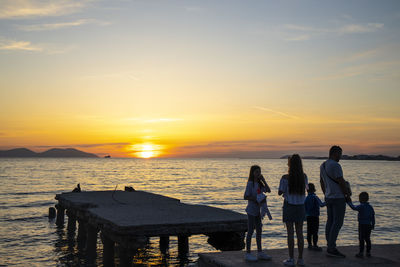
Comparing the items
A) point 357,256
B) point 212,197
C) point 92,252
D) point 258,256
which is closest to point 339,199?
point 357,256

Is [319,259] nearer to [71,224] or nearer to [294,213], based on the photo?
A: [294,213]

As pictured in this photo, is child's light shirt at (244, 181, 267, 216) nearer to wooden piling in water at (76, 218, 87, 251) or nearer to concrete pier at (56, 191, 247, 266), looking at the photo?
concrete pier at (56, 191, 247, 266)

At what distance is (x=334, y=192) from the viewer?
25.8 feet

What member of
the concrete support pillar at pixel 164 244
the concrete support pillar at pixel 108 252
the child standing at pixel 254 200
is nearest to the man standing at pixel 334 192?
the child standing at pixel 254 200

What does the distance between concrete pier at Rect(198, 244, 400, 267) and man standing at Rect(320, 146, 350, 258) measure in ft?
1.24

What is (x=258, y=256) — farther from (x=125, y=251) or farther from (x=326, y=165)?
(x=125, y=251)

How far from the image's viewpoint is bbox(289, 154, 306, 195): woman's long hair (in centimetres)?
738

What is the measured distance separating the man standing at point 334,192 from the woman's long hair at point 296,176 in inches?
32.4

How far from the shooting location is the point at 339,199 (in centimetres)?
786

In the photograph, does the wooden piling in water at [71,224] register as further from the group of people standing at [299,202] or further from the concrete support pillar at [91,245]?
the group of people standing at [299,202]

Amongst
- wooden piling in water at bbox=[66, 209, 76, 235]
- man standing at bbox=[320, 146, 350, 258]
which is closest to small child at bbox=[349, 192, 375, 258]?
man standing at bbox=[320, 146, 350, 258]

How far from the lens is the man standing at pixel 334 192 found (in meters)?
7.76

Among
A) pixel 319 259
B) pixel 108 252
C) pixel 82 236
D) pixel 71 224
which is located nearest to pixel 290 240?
pixel 319 259

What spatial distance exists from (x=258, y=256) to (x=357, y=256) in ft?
7.09
